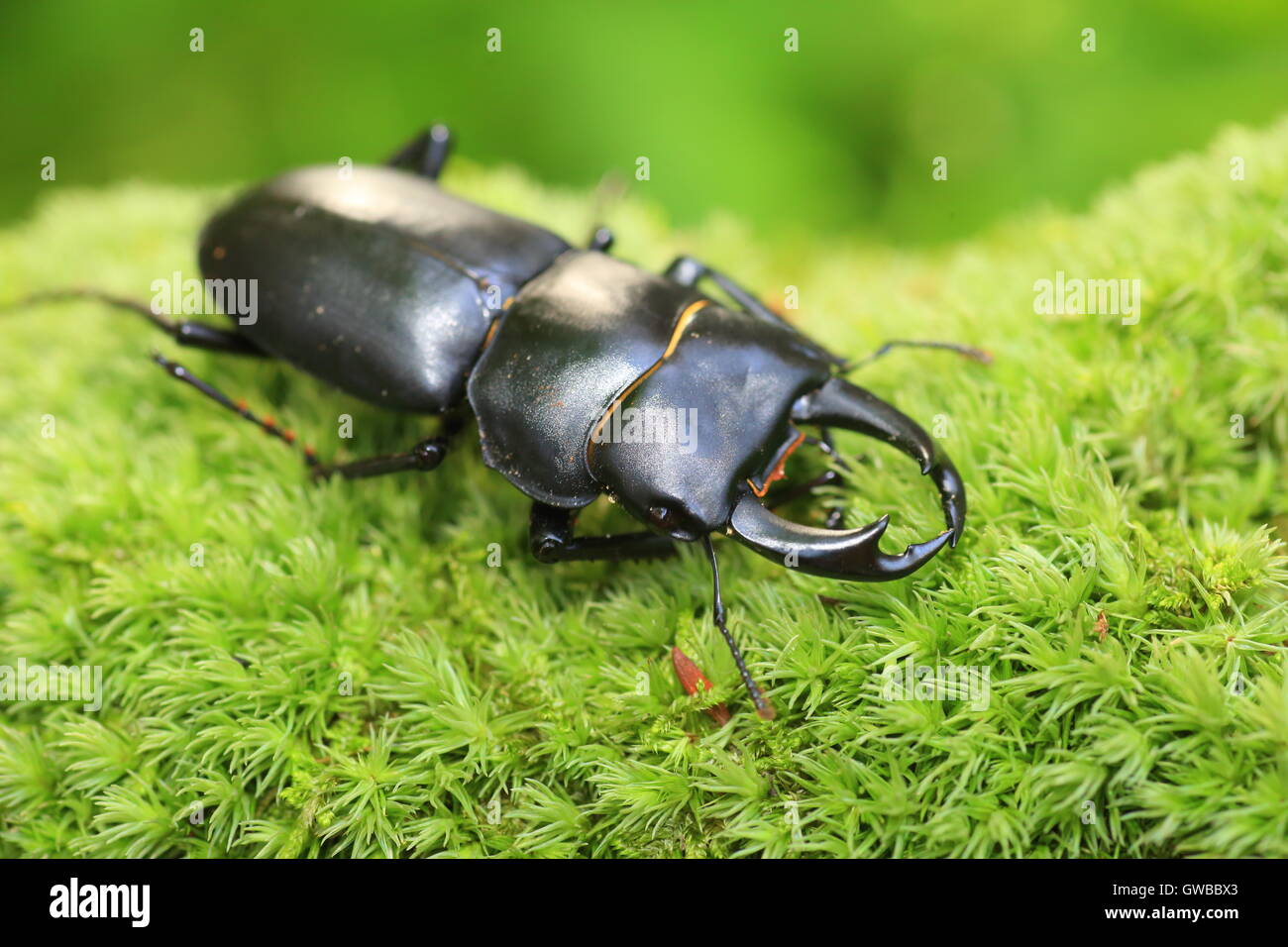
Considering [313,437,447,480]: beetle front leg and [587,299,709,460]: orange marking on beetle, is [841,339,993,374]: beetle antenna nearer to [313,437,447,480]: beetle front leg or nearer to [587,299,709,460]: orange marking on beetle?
[587,299,709,460]: orange marking on beetle

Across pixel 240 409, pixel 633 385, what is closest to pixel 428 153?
pixel 240 409

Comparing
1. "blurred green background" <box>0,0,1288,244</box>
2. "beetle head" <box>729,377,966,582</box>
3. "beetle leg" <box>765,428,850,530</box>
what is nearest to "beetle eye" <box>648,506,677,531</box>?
"beetle head" <box>729,377,966,582</box>

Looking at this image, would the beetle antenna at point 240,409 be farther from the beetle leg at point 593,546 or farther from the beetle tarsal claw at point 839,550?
the beetle tarsal claw at point 839,550

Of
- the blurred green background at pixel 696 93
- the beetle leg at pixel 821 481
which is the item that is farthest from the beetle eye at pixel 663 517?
the blurred green background at pixel 696 93

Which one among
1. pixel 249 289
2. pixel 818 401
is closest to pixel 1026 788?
pixel 818 401

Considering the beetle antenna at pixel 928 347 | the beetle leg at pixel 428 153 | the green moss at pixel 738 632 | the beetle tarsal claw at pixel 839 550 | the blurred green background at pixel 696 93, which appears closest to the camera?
the green moss at pixel 738 632

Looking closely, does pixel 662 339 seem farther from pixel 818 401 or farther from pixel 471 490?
pixel 471 490
